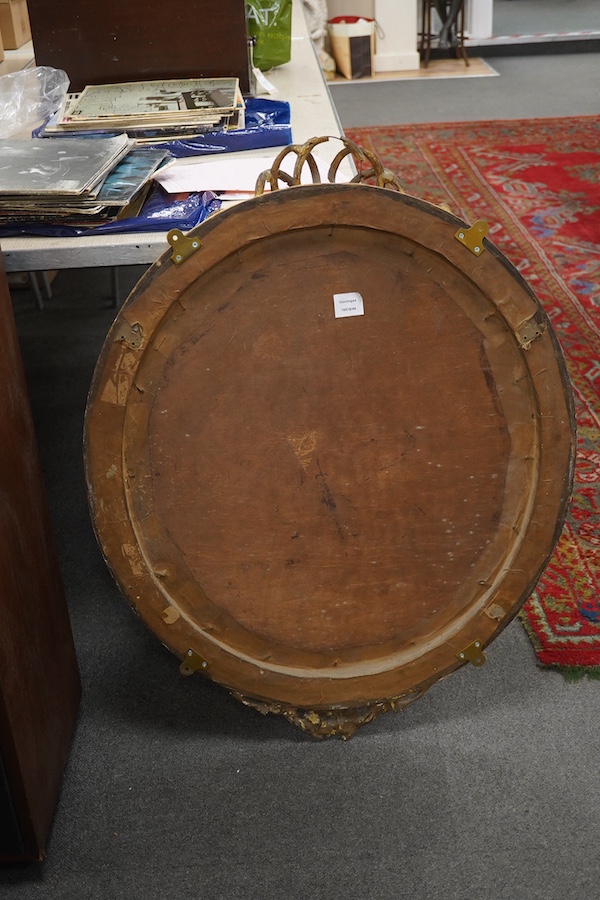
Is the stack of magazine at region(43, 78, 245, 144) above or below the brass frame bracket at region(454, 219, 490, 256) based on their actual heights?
below

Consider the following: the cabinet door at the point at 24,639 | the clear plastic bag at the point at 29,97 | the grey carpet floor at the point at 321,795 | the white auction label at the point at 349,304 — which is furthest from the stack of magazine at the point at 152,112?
the grey carpet floor at the point at 321,795

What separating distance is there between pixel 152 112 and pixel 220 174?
335 millimetres

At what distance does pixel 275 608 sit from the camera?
150 cm

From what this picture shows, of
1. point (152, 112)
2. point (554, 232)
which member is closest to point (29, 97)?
point (152, 112)

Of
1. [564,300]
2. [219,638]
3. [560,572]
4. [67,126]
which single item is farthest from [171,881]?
[564,300]

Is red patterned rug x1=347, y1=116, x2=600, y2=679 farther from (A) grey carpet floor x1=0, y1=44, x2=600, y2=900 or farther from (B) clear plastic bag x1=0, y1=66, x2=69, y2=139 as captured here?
(B) clear plastic bag x1=0, y1=66, x2=69, y2=139

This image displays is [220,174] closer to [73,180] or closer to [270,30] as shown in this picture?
[73,180]

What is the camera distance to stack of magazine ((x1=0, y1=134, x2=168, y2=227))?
1553mm

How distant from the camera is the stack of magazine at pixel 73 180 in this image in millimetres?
1553

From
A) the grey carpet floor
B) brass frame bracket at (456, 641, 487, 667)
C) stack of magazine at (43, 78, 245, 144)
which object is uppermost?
stack of magazine at (43, 78, 245, 144)

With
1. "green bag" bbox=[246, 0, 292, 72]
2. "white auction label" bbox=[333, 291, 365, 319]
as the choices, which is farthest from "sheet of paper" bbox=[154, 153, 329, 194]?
"green bag" bbox=[246, 0, 292, 72]

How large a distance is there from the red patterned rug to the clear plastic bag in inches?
58.8

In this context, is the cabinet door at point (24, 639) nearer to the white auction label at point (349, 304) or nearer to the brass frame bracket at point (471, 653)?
the white auction label at point (349, 304)

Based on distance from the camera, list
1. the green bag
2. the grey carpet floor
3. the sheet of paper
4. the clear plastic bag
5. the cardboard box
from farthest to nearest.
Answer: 1. the cardboard box
2. the green bag
3. the clear plastic bag
4. the sheet of paper
5. the grey carpet floor
